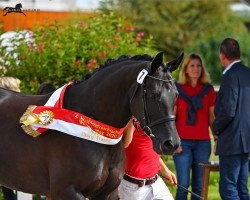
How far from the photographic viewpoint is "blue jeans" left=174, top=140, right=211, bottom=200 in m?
8.06

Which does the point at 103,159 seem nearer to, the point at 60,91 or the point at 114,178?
the point at 114,178

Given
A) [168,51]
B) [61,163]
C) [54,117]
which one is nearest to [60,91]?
[54,117]

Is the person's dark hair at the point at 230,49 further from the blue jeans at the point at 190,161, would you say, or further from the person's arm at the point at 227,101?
the blue jeans at the point at 190,161

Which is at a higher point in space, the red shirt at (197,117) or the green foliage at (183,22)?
the green foliage at (183,22)

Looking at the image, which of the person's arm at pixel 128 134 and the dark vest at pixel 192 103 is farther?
the dark vest at pixel 192 103

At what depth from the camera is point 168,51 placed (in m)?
34.6

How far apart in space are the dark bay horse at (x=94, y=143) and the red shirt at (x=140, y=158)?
1.91 feet

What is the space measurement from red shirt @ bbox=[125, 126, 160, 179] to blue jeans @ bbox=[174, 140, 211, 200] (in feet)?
6.84

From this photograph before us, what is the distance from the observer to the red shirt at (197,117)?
816 centimetres

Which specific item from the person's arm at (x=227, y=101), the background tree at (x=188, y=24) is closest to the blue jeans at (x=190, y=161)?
the person's arm at (x=227, y=101)

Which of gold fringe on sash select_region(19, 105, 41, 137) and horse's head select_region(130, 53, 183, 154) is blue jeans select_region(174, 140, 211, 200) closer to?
gold fringe on sash select_region(19, 105, 41, 137)

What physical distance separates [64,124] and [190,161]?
325 cm

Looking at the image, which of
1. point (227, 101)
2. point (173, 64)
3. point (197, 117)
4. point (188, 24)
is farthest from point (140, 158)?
point (188, 24)

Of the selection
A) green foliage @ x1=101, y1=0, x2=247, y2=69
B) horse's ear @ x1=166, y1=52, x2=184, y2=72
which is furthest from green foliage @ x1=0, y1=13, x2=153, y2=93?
green foliage @ x1=101, y1=0, x2=247, y2=69
